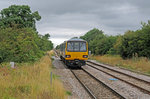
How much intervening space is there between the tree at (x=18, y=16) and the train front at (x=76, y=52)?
7224 millimetres

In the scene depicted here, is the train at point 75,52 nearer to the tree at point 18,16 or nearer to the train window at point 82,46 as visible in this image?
the train window at point 82,46

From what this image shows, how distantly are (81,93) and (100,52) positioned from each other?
32.5 meters

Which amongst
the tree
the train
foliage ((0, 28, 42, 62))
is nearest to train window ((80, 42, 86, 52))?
the train

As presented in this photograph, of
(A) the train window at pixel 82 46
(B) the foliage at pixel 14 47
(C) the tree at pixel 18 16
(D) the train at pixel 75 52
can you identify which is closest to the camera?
(B) the foliage at pixel 14 47

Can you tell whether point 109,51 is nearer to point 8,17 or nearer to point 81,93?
point 8,17

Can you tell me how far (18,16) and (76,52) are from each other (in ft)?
32.0

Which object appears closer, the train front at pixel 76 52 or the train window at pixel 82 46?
the train front at pixel 76 52

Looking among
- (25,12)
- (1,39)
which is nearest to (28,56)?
(1,39)

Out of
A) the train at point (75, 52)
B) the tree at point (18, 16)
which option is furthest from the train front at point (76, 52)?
the tree at point (18, 16)

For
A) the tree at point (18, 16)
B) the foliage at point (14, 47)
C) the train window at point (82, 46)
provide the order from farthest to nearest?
1. the tree at point (18, 16)
2. the train window at point (82, 46)
3. the foliage at point (14, 47)

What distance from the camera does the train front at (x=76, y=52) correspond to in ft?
63.7

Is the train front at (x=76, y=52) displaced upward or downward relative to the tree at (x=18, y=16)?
downward

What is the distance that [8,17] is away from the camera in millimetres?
23641

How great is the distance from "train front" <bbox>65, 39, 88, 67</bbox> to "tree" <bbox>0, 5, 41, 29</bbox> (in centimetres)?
722
